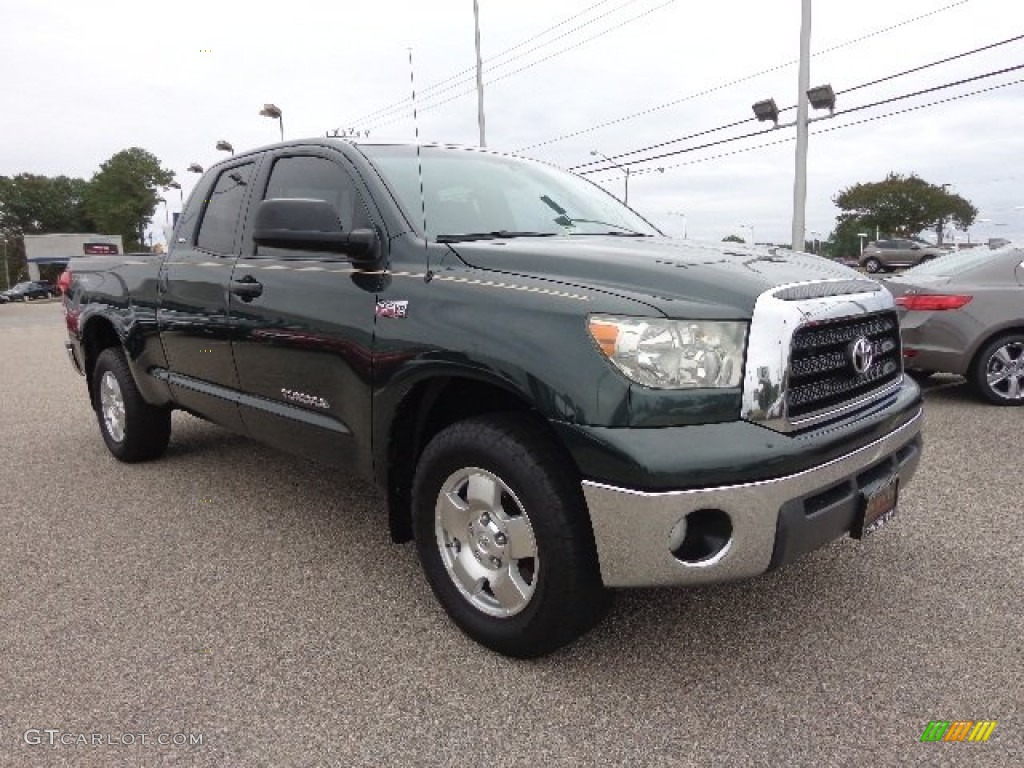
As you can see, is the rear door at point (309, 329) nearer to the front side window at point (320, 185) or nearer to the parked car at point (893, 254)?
the front side window at point (320, 185)

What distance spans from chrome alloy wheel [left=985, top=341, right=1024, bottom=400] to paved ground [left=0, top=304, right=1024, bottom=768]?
275 cm

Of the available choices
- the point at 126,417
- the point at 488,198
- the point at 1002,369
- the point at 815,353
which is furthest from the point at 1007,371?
the point at 126,417

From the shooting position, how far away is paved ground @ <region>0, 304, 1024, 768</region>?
2.23m

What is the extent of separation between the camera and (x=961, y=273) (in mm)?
6664

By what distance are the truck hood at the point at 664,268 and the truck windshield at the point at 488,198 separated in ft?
0.82

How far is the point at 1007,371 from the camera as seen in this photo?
259 inches

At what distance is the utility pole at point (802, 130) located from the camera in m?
17.7

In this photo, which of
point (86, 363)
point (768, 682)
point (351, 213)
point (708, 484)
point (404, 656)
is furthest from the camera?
point (86, 363)

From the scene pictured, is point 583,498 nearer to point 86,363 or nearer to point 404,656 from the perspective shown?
point 404,656

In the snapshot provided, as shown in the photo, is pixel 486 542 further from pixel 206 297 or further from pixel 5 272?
pixel 5 272

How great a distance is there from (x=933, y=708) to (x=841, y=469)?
29.6 inches

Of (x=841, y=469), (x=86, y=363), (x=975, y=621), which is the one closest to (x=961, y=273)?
(x=975, y=621)

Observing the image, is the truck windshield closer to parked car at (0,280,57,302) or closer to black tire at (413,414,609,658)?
black tire at (413,414,609,658)

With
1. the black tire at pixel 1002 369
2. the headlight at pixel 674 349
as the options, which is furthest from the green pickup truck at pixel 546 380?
the black tire at pixel 1002 369
